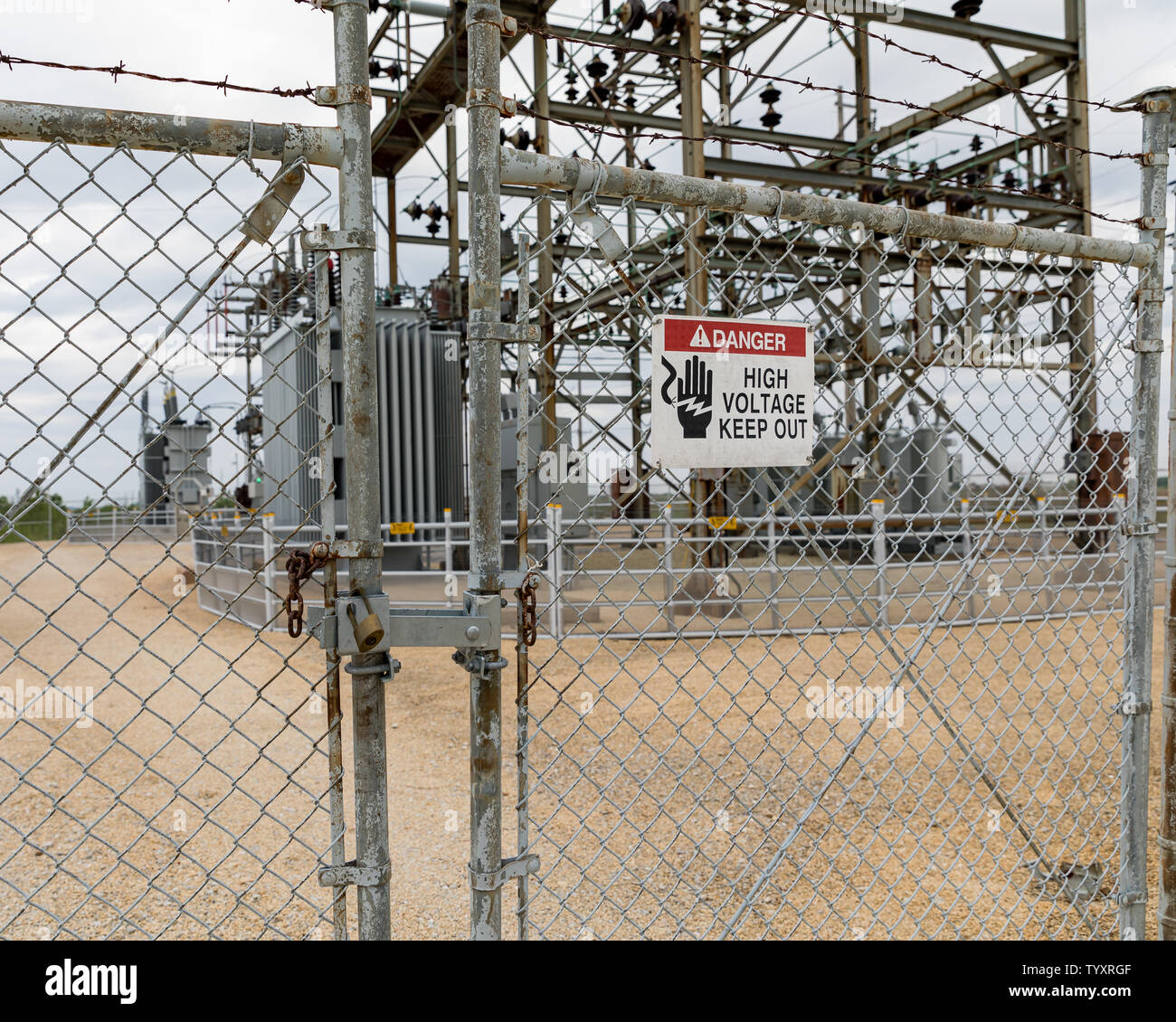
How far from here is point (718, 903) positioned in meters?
3.71

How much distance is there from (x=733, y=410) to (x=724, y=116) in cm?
1380

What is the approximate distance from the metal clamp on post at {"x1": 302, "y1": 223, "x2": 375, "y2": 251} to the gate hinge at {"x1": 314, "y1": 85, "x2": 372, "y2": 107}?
0.25 metres

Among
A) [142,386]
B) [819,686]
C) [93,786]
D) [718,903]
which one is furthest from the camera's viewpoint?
[819,686]

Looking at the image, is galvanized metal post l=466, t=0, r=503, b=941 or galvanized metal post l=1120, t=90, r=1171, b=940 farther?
galvanized metal post l=1120, t=90, r=1171, b=940

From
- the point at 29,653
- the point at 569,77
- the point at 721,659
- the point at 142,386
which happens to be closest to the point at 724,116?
the point at 569,77

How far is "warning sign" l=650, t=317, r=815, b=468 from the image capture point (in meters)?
2.08

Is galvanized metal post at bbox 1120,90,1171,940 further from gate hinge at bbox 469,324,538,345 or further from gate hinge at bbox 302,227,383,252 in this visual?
gate hinge at bbox 302,227,383,252

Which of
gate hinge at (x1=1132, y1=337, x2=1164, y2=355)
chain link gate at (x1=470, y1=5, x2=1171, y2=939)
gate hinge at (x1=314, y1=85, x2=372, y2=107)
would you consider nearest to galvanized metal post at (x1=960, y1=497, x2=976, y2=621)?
chain link gate at (x1=470, y1=5, x2=1171, y2=939)

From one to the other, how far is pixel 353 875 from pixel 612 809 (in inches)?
131

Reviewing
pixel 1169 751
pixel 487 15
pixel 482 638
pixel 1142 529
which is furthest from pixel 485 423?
pixel 1169 751

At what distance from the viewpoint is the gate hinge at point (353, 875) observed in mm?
1792

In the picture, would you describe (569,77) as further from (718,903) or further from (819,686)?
(718,903)
